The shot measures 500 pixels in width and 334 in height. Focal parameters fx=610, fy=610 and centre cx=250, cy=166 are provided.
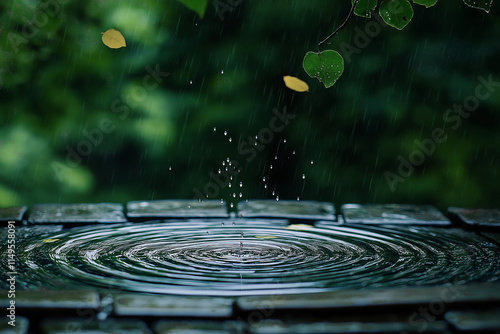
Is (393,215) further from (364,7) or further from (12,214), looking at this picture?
(12,214)

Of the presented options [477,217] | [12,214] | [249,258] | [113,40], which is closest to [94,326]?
[249,258]

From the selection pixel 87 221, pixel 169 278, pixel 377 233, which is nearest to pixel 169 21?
pixel 87 221

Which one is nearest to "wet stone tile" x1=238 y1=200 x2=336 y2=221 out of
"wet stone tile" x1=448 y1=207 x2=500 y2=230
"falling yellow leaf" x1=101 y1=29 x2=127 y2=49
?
"wet stone tile" x1=448 y1=207 x2=500 y2=230

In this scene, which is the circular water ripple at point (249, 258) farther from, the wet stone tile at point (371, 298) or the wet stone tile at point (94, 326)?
the wet stone tile at point (94, 326)

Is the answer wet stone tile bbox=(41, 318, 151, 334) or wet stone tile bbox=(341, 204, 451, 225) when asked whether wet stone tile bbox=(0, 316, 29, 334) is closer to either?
wet stone tile bbox=(41, 318, 151, 334)

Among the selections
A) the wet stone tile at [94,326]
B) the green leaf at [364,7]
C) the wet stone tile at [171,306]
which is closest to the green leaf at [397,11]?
the green leaf at [364,7]

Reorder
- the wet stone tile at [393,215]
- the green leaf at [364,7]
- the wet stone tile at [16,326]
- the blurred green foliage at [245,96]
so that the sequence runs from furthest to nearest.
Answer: the blurred green foliage at [245,96] < the wet stone tile at [393,215] < the green leaf at [364,7] < the wet stone tile at [16,326]

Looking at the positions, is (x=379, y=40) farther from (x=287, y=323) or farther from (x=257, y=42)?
(x=287, y=323)
